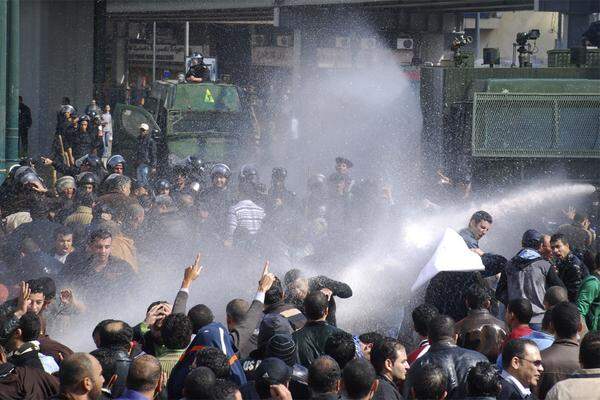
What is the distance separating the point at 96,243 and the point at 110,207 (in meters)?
2.76

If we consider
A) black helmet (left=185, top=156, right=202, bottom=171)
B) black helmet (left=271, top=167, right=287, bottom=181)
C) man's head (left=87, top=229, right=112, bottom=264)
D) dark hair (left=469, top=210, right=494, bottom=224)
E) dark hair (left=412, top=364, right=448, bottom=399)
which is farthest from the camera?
black helmet (left=185, top=156, right=202, bottom=171)

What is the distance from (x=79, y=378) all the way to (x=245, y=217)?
8.50m

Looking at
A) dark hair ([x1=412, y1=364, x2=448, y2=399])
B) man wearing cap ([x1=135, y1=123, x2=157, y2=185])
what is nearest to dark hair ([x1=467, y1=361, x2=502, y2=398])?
dark hair ([x1=412, y1=364, x2=448, y2=399])

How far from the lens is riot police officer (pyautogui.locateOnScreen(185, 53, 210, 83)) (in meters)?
24.0

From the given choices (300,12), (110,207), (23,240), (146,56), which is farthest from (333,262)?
(146,56)

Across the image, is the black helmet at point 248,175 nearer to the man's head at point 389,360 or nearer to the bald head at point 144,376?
the man's head at point 389,360

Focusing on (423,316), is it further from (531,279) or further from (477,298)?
(531,279)

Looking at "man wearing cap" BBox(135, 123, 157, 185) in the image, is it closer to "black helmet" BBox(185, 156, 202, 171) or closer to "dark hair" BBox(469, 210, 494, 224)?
"black helmet" BBox(185, 156, 202, 171)

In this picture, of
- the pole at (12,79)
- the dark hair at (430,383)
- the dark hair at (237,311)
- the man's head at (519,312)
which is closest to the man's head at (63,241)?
the dark hair at (237,311)

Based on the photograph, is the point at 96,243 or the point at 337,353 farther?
the point at 96,243

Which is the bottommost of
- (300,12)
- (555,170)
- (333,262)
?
(333,262)

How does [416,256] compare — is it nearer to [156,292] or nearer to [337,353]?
[156,292]

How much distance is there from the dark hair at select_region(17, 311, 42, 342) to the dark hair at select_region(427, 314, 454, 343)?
227 centimetres

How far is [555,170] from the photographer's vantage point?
1547cm
